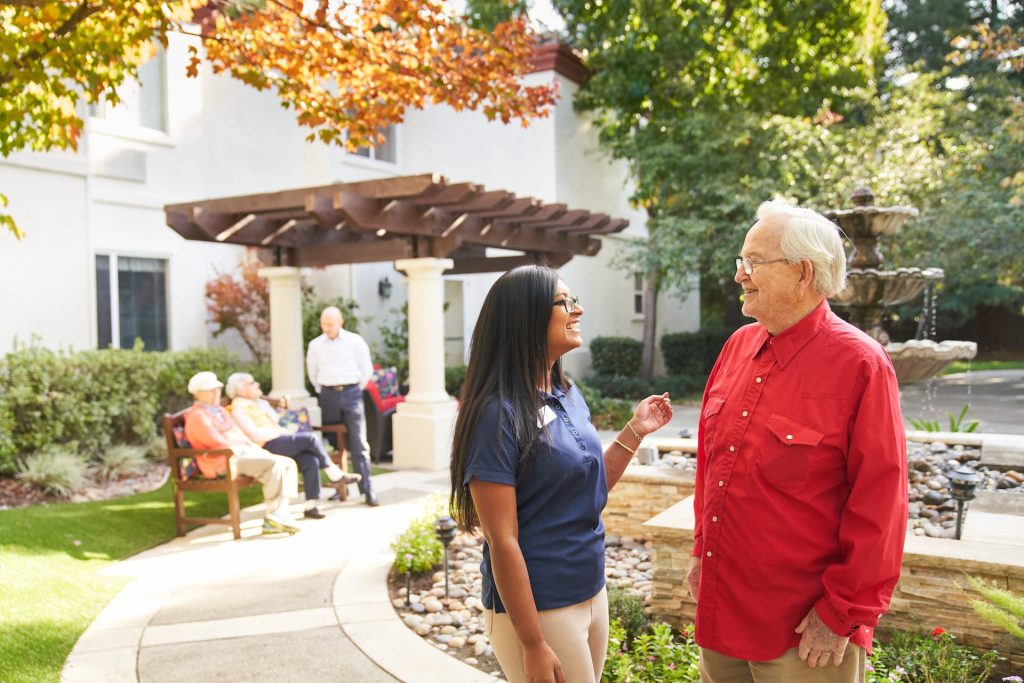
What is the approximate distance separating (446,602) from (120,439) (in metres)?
6.54

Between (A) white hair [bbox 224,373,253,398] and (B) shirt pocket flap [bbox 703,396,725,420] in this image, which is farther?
(A) white hair [bbox 224,373,253,398]

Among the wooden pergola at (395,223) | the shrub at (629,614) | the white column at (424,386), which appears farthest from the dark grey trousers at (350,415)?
the shrub at (629,614)

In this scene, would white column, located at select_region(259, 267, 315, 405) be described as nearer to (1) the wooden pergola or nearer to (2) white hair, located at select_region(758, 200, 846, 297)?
(1) the wooden pergola

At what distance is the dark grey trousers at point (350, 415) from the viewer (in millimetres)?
7832

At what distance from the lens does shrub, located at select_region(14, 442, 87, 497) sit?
801cm

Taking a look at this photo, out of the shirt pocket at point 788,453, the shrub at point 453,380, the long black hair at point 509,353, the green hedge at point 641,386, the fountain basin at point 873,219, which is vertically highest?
the fountain basin at point 873,219

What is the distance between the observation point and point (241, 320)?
12.9 m

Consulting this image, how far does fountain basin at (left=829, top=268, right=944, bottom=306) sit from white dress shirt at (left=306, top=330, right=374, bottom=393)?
4672mm

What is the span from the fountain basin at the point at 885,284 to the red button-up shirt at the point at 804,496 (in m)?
4.84

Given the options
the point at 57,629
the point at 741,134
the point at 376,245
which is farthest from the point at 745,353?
the point at 741,134

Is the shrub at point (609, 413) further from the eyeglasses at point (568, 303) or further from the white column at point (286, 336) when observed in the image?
the eyeglasses at point (568, 303)

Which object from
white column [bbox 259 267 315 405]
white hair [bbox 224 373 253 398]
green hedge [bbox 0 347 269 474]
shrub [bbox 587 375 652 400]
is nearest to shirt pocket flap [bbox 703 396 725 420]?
white hair [bbox 224 373 253 398]

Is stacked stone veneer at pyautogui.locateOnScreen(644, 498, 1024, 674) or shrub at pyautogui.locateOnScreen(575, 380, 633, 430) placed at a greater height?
stacked stone veneer at pyautogui.locateOnScreen(644, 498, 1024, 674)

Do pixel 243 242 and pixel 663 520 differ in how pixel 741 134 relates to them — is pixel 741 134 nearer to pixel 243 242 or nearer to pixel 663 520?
pixel 243 242
